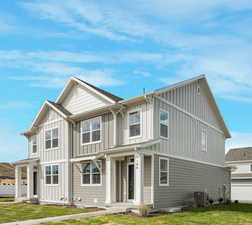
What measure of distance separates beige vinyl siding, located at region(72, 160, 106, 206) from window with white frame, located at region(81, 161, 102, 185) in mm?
292

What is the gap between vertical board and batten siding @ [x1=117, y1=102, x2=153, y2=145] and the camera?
1744cm

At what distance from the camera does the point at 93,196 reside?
19750mm

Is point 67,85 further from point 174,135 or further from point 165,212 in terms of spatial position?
point 165,212

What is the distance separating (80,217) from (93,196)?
5.35 meters

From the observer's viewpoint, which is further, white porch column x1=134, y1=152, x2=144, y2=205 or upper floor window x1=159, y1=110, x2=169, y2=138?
upper floor window x1=159, y1=110, x2=169, y2=138

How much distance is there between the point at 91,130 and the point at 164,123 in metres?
4.81

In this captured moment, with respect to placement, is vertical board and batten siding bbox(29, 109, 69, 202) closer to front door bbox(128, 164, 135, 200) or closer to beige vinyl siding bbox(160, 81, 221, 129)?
front door bbox(128, 164, 135, 200)

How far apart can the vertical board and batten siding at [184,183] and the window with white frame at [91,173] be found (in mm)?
4025

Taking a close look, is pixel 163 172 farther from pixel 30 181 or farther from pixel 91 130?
pixel 30 181

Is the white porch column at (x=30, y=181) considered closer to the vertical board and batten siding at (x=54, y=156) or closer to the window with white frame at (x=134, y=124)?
the vertical board and batten siding at (x=54, y=156)

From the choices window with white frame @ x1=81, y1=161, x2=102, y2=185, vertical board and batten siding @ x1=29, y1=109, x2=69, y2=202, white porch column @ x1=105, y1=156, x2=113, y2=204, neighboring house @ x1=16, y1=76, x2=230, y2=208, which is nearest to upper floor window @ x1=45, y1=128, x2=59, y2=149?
neighboring house @ x1=16, y1=76, x2=230, y2=208

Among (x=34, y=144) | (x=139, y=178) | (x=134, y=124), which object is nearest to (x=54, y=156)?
(x=34, y=144)

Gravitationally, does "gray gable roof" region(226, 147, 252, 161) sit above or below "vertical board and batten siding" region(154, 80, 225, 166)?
below

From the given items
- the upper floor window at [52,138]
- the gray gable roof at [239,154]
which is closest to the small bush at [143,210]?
the upper floor window at [52,138]
